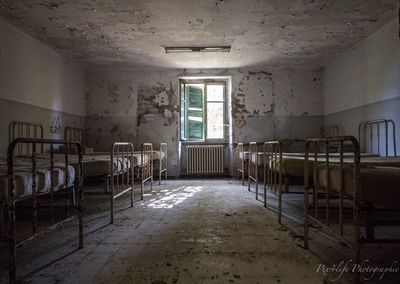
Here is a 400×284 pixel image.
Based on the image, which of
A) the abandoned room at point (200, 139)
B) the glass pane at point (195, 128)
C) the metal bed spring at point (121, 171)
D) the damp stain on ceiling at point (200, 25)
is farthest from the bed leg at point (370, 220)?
the glass pane at point (195, 128)

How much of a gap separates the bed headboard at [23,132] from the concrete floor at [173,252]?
89.3 inches

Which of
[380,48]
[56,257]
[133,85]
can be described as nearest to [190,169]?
[133,85]

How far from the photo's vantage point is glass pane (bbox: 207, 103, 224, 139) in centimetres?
840

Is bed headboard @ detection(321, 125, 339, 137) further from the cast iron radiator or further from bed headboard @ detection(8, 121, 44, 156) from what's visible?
bed headboard @ detection(8, 121, 44, 156)

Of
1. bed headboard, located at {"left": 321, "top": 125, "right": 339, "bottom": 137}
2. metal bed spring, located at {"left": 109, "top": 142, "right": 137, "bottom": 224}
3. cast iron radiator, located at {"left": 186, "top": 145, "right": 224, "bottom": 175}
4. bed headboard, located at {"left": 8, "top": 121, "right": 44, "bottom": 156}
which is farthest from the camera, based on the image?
cast iron radiator, located at {"left": 186, "top": 145, "right": 224, "bottom": 175}

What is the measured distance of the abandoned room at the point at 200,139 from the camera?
6.74 feet

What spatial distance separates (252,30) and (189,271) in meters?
4.56

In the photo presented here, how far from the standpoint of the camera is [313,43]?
6.08m

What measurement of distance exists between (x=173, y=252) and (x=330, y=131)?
21.1ft

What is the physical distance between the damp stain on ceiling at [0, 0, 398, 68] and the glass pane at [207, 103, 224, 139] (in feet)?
5.58

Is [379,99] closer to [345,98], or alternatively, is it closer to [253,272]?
[345,98]

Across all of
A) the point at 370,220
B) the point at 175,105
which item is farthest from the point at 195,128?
the point at 370,220

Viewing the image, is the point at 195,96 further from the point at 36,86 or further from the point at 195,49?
the point at 36,86

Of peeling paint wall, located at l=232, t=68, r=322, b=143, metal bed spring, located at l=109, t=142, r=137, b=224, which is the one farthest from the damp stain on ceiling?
metal bed spring, located at l=109, t=142, r=137, b=224
